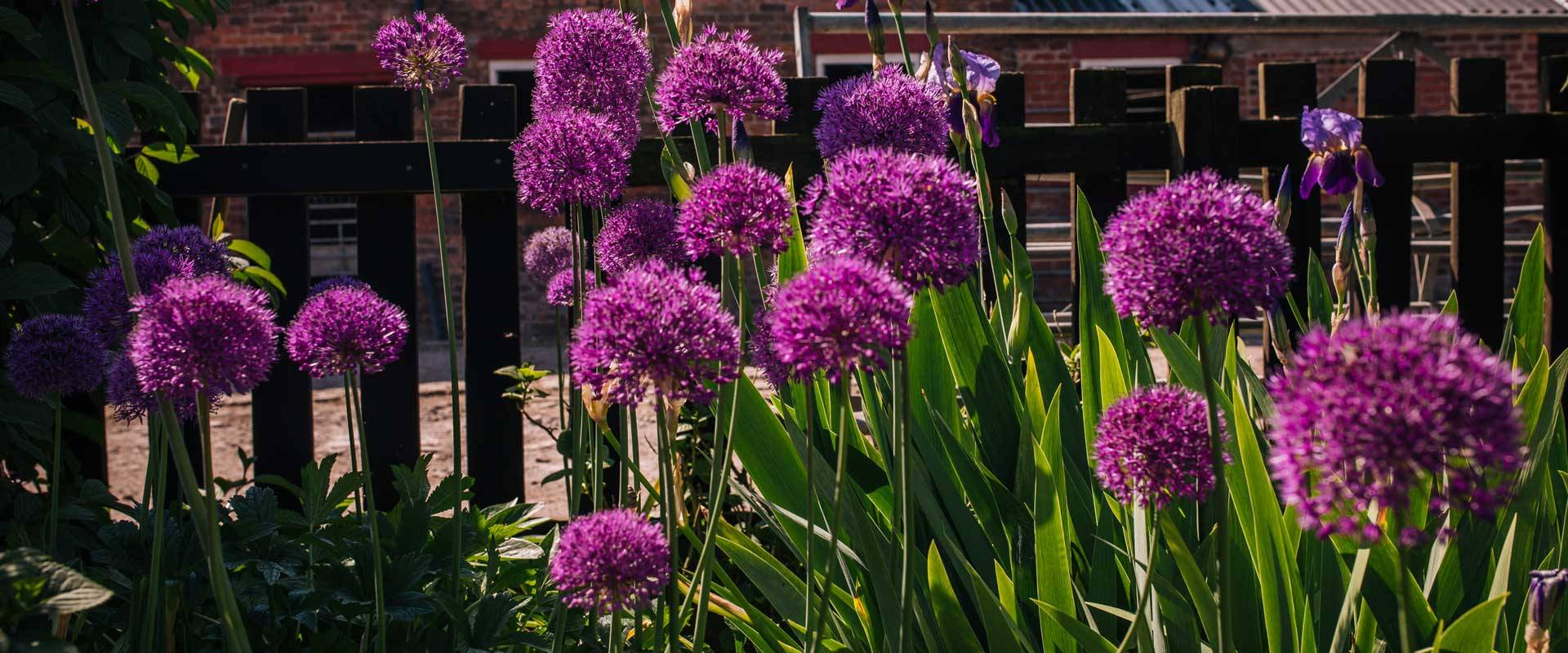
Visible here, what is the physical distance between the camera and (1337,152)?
4.79 feet

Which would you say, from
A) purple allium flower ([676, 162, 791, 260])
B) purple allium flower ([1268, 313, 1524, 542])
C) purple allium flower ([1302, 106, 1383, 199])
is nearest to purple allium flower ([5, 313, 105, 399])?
purple allium flower ([676, 162, 791, 260])

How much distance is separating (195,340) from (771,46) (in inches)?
363

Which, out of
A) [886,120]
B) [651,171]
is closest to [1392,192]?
[651,171]

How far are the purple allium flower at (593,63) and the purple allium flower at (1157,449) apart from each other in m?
0.59

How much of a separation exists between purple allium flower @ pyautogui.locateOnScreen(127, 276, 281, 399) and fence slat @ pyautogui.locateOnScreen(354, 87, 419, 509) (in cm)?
159

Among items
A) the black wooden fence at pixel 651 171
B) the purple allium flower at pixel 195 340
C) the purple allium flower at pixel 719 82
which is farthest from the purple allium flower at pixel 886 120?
the black wooden fence at pixel 651 171

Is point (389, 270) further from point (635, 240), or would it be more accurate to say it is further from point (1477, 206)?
point (1477, 206)

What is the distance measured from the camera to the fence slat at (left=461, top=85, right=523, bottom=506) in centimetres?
233

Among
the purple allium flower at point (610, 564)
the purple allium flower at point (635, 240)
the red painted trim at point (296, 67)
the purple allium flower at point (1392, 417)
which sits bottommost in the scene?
the purple allium flower at point (610, 564)

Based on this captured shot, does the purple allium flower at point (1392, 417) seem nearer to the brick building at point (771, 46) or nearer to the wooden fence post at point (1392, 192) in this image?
the wooden fence post at point (1392, 192)

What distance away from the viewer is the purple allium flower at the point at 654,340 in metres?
0.69

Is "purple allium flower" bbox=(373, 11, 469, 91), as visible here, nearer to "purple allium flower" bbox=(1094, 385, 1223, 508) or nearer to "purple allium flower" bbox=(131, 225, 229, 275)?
"purple allium flower" bbox=(131, 225, 229, 275)

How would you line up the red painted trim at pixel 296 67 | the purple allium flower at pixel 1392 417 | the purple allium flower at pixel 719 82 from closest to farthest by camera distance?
the purple allium flower at pixel 1392 417
the purple allium flower at pixel 719 82
the red painted trim at pixel 296 67

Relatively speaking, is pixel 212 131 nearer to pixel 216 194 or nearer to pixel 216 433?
pixel 216 433
